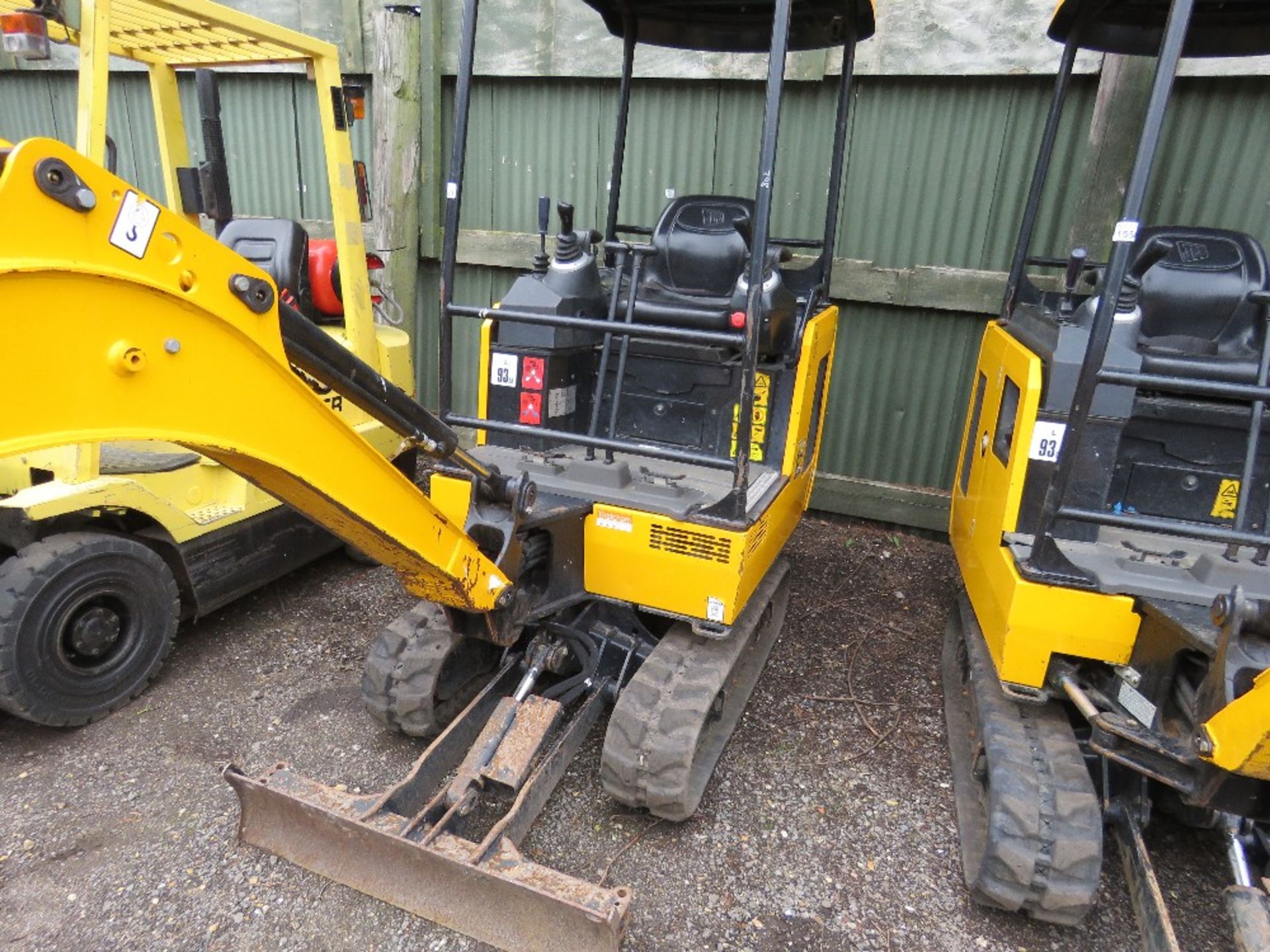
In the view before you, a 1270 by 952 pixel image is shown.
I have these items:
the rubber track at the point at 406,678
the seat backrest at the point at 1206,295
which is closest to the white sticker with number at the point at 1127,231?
the seat backrest at the point at 1206,295

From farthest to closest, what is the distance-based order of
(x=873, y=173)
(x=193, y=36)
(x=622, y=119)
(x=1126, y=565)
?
(x=873, y=173), (x=622, y=119), (x=193, y=36), (x=1126, y=565)

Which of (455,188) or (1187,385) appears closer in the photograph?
(1187,385)

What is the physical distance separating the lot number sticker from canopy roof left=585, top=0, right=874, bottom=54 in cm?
288

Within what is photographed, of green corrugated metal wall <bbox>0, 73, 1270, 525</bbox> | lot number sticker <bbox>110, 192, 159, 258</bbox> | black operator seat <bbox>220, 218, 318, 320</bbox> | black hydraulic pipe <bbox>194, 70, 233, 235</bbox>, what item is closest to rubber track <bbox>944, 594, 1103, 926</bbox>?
lot number sticker <bbox>110, 192, 159, 258</bbox>

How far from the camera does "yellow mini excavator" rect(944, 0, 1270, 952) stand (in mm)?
2139

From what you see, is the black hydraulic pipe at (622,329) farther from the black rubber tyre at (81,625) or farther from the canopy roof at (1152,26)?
the canopy roof at (1152,26)

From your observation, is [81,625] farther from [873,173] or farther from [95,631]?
[873,173]

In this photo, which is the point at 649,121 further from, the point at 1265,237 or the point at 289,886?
the point at 289,886

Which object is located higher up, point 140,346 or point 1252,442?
point 140,346

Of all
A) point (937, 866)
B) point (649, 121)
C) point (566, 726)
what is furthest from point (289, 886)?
point (649, 121)

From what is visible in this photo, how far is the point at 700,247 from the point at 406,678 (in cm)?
230

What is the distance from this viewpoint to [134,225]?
4.74ft

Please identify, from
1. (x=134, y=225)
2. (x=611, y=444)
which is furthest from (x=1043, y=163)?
(x=134, y=225)

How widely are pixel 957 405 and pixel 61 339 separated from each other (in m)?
4.78
